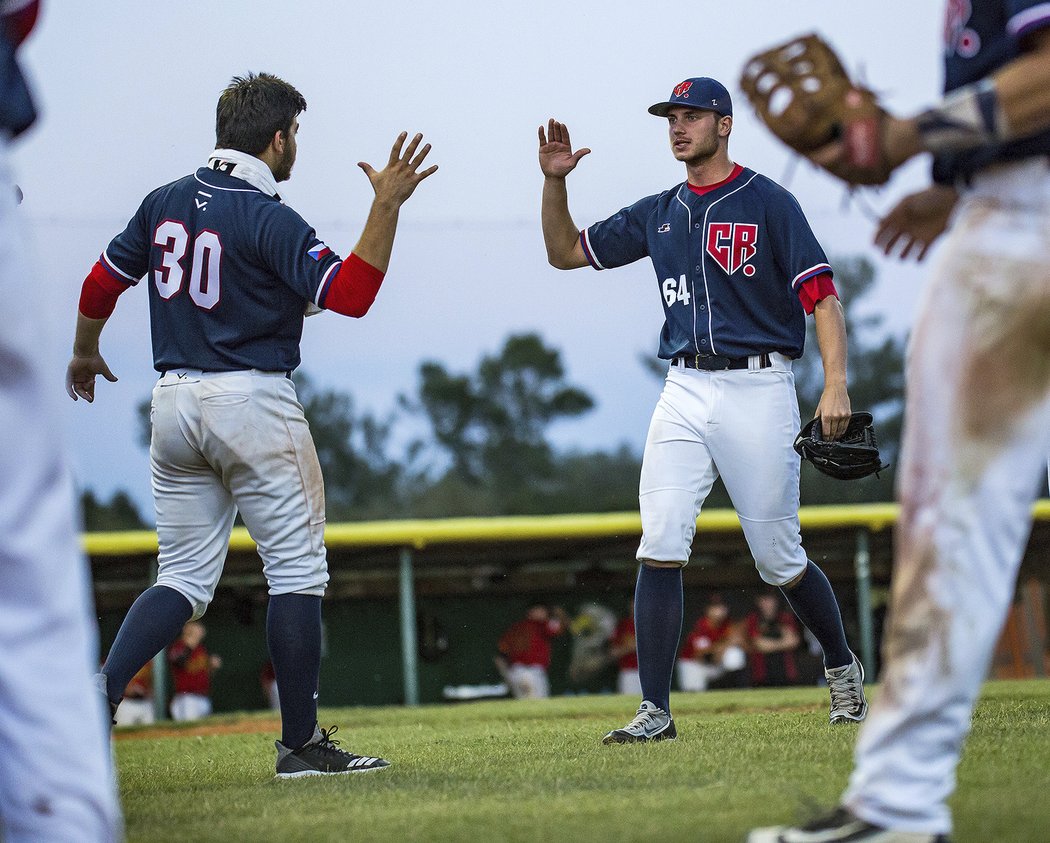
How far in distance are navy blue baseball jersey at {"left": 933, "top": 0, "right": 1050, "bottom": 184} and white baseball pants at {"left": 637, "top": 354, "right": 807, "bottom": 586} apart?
94.2 inches

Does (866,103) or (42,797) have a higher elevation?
(866,103)

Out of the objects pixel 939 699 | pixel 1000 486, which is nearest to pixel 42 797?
pixel 939 699

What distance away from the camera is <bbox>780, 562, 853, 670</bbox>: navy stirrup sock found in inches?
200

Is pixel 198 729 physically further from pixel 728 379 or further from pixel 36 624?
pixel 36 624

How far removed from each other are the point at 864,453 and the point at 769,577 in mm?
588

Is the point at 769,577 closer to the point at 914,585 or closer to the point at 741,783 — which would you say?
the point at 741,783

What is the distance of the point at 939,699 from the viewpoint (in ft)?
7.25

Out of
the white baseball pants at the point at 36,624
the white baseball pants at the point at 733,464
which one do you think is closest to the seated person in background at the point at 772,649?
the white baseball pants at the point at 733,464

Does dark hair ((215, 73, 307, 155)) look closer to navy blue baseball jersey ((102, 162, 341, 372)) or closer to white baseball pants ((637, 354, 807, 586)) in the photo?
navy blue baseball jersey ((102, 162, 341, 372))

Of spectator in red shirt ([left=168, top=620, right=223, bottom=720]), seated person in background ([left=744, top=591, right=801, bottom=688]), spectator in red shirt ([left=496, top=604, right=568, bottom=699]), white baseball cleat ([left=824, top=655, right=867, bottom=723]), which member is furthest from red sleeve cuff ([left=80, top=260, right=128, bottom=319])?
seated person in background ([left=744, top=591, right=801, bottom=688])

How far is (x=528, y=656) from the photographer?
16.6 meters

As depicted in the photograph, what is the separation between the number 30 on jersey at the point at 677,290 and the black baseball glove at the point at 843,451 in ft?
2.19

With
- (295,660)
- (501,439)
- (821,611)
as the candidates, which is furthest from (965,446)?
(501,439)

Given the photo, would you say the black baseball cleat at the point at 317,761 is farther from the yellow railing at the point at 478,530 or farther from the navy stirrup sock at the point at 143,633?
the yellow railing at the point at 478,530
